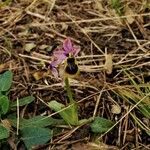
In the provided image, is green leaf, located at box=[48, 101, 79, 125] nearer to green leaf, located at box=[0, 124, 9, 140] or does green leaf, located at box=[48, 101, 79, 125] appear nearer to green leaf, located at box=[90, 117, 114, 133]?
green leaf, located at box=[90, 117, 114, 133]

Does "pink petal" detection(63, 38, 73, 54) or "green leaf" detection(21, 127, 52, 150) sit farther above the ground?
"pink petal" detection(63, 38, 73, 54)

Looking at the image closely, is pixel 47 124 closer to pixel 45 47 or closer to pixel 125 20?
pixel 45 47

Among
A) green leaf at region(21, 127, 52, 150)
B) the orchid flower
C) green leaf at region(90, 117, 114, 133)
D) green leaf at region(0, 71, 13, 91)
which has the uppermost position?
the orchid flower

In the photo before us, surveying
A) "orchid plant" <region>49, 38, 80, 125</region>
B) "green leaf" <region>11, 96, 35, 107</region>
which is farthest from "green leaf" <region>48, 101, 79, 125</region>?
"green leaf" <region>11, 96, 35, 107</region>

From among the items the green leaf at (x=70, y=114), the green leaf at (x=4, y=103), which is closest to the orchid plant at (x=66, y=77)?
the green leaf at (x=70, y=114)

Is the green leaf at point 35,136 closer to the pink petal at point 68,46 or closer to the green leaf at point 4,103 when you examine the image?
the green leaf at point 4,103

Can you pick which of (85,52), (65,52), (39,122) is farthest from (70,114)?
(85,52)
